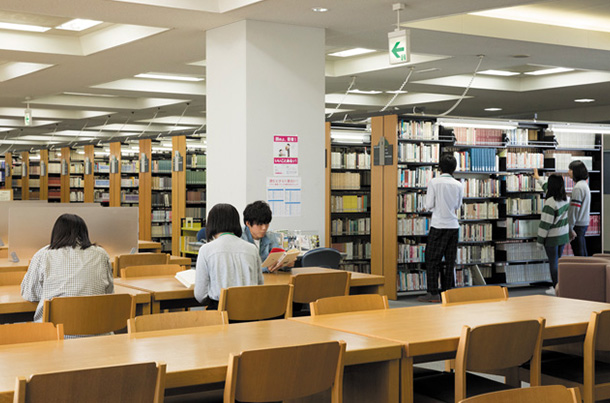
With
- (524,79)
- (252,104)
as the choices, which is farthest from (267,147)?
(524,79)

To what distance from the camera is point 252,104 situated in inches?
279

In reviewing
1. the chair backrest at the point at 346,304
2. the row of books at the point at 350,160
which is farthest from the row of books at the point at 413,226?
the chair backrest at the point at 346,304

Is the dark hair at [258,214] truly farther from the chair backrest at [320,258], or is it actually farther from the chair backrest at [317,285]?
the chair backrest at [320,258]

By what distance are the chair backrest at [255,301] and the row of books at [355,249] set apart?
17.4 feet

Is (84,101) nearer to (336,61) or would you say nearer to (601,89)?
(336,61)

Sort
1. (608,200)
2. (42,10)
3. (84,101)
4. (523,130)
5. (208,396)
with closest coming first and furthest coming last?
(208,396)
(42,10)
(523,130)
(84,101)
(608,200)

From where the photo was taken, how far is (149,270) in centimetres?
573

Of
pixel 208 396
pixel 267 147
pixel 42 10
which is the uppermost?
pixel 42 10

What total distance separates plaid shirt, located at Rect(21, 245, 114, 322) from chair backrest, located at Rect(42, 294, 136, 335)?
0.42 metres

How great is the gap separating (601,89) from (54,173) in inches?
519

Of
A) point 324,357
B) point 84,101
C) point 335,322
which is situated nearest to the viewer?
point 324,357

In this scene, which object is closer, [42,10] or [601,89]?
[42,10]

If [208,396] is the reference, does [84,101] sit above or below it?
above

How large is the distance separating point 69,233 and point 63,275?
0.85 feet
